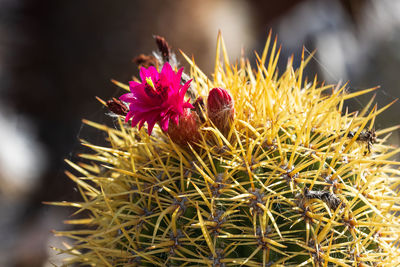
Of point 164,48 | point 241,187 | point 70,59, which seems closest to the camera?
point 241,187

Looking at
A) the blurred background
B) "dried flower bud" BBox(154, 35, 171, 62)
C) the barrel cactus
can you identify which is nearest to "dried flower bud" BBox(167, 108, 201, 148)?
the barrel cactus

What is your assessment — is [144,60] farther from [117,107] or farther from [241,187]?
[241,187]

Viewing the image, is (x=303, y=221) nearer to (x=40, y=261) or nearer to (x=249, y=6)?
(x=40, y=261)

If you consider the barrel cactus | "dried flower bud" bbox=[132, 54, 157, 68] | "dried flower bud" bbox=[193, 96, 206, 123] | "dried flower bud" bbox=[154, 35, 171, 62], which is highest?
"dried flower bud" bbox=[154, 35, 171, 62]

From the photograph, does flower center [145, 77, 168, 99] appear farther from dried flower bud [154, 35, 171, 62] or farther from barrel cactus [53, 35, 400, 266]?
dried flower bud [154, 35, 171, 62]

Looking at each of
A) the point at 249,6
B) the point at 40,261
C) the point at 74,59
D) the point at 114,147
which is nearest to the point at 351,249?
the point at 114,147

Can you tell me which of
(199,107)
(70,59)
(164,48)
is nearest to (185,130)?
(199,107)
